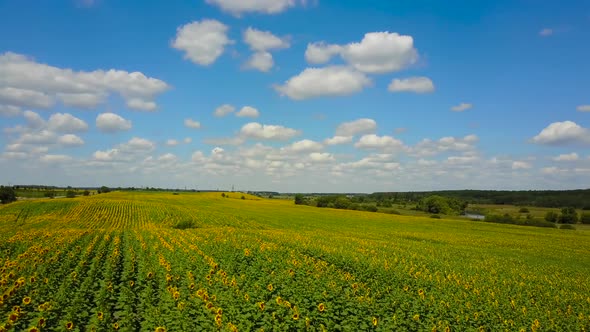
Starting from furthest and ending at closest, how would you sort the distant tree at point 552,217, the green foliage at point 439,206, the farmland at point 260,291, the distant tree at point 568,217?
1. the green foliage at point 439,206
2. the distant tree at point 552,217
3. the distant tree at point 568,217
4. the farmland at point 260,291

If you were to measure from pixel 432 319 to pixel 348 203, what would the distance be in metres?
106

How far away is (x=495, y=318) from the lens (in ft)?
35.8

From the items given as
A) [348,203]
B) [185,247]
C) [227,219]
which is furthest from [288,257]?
[348,203]

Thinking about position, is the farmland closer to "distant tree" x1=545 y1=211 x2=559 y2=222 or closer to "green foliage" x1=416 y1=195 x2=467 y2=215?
"distant tree" x1=545 y1=211 x2=559 y2=222

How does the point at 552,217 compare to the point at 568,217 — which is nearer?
the point at 568,217

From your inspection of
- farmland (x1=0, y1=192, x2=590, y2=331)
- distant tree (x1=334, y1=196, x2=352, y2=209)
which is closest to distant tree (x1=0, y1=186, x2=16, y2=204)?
distant tree (x1=334, y1=196, x2=352, y2=209)

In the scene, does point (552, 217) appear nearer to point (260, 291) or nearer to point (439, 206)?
point (439, 206)

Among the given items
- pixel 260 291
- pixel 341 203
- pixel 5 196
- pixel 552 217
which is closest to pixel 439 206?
pixel 552 217

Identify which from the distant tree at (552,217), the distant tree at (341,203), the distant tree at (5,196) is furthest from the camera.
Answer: the distant tree at (5,196)

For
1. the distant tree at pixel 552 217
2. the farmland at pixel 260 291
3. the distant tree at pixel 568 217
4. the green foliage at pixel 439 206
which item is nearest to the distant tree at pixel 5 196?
the farmland at pixel 260 291

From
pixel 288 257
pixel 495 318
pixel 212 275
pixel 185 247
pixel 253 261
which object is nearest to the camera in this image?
pixel 495 318

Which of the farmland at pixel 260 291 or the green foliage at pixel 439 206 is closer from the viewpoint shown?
the farmland at pixel 260 291

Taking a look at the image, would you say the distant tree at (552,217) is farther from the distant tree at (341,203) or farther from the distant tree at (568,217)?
the distant tree at (341,203)

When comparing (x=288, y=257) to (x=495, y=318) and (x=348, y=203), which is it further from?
(x=348, y=203)
